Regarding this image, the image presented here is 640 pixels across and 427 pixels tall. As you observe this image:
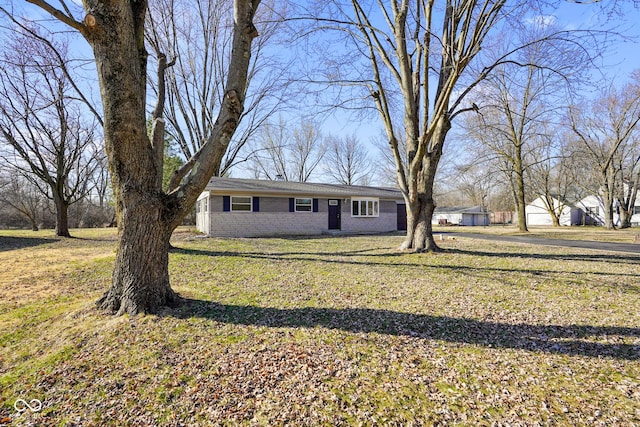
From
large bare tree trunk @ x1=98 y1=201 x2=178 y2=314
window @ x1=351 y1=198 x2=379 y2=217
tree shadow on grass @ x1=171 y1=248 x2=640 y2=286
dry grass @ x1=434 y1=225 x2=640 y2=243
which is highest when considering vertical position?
window @ x1=351 y1=198 x2=379 y2=217

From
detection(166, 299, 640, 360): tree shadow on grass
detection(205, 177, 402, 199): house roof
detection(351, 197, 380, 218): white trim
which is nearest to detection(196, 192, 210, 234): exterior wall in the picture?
detection(205, 177, 402, 199): house roof

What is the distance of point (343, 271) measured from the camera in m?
7.08

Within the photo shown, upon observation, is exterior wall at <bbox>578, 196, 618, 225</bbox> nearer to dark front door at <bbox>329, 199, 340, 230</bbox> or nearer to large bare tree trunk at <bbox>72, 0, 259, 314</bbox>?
dark front door at <bbox>329, 199, 340, 230</bbox>

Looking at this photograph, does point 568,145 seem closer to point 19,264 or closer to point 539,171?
point 539,171

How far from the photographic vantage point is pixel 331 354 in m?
3.05

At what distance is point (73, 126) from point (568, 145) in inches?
1370

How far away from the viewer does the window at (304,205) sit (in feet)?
55.6

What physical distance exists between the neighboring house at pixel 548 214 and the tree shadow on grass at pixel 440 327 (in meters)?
40.6

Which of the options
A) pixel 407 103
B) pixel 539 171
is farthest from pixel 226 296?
pixel 539 171

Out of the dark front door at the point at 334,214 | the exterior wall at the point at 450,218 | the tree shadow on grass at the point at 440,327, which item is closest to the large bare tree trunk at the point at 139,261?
the tree shadow on grass at the point at 440,327

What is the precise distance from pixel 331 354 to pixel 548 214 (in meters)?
48.0

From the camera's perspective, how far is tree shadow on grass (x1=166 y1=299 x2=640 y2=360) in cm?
322

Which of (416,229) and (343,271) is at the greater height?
(416,229)

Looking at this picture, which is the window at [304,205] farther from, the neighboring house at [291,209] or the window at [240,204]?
the window at [240,204]
